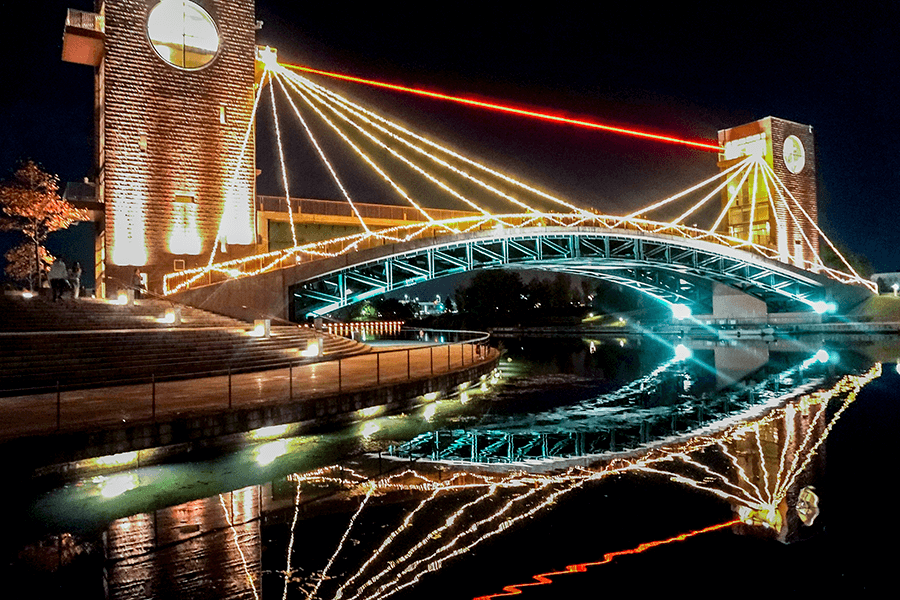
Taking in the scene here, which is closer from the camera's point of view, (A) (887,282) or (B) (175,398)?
(B) (175,398)

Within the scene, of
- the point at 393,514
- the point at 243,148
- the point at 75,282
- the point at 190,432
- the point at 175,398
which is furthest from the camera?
the point at 243,148

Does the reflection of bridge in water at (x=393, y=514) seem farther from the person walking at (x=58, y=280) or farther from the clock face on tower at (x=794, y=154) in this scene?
the clock face on tower at (x=794, y=154)

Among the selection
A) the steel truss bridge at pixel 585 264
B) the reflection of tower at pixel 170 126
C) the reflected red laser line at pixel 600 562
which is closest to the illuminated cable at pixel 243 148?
the reflection of tower at pixel 170 126

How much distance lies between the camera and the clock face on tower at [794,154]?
62.1 m

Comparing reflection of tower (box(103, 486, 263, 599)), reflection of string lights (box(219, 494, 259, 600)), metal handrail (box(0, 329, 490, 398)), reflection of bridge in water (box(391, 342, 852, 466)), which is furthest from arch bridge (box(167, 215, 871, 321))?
reflection of tower (box(103, 486, 263, 599))

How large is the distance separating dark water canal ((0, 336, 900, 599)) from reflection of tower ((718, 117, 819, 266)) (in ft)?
163

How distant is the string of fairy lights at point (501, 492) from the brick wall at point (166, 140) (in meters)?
23.7

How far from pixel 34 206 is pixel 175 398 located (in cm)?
2567

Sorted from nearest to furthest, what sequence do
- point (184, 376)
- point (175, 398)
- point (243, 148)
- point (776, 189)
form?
point (175, 398), point (184, 376), point (243, 148), point (776, 189)

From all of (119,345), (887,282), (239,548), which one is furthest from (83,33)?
(887,282)

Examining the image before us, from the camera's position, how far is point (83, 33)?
3034cm

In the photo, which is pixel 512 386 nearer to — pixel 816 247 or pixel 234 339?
pixel 234 339

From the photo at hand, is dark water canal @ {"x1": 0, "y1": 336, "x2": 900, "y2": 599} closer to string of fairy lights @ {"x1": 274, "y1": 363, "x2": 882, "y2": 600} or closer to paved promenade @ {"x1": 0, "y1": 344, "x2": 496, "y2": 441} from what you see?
string of fairy lights @ {"x1": 274, "y1": 363, "x2": 882, "y2": 600}

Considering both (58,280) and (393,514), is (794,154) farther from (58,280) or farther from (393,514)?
(393,514)
